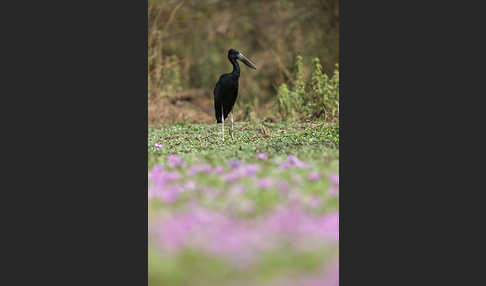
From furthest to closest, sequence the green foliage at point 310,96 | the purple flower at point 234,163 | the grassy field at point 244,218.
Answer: the green foliage at point 310,96, the purple flower at point 234,163, the grassy field at point 244,218

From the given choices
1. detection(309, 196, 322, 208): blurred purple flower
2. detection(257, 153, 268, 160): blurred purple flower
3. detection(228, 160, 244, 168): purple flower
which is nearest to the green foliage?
detection(257, 153, 268, 160): blurred purple flower

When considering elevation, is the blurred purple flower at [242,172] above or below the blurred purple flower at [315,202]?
above

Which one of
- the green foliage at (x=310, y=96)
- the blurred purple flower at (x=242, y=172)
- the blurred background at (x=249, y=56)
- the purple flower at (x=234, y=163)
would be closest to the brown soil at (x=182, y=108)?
the blurred background at (x=249, y=56)

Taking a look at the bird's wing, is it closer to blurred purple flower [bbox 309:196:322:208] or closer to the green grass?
the green grass

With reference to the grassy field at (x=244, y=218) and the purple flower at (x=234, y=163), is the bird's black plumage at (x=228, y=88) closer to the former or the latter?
the grassy field at (x=244, y=218)

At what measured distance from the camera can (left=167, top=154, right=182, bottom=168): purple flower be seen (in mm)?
4812

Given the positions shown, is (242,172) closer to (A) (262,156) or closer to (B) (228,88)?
(A) (262,156)

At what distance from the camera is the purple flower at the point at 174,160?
4.81 m

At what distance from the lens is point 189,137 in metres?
6.53

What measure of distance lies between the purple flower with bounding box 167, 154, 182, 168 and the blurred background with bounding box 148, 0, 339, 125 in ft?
7.45

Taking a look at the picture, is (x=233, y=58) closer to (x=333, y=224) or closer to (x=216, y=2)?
(x=333, y=224)

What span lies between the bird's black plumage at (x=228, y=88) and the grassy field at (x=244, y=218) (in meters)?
2.00

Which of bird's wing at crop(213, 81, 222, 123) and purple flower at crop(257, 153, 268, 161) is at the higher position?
bird's wing at crop(213, 81, 222, 123)

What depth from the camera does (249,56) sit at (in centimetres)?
1250
